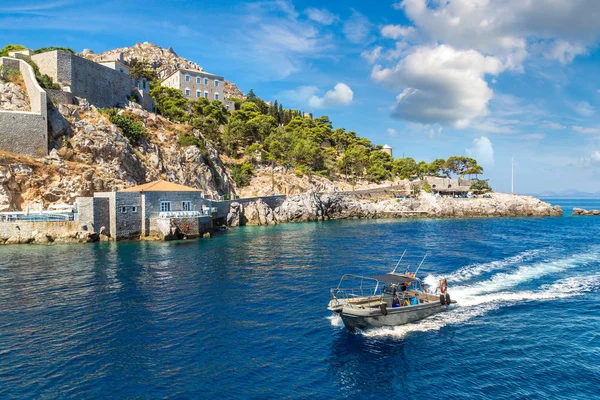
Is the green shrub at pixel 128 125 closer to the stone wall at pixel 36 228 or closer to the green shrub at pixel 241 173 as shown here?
the green shrub at pixel 241 173

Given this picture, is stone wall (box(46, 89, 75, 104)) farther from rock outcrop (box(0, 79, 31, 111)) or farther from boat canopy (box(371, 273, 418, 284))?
boat canopy (box(371, 273, 418, 284))

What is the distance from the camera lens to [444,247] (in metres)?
49.0

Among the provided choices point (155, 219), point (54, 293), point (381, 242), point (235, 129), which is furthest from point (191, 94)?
point (54, 293)

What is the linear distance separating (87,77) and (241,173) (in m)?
35.9

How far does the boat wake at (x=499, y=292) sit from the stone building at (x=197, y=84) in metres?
102

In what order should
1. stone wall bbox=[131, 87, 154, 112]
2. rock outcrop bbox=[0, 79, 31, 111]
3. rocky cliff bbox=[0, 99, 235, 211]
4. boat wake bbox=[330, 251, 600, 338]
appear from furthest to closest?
stone wall bbox=[131, 87, 154, 112]
rock outcrop bbox=[0, 79, 31, 111]
rocky cliff bbox=[0, 99, 235, 211]
boat wake bbox=[330, 251, 600, 338]

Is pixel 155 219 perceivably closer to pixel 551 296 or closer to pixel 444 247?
pixel 444 247

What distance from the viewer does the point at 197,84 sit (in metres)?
119

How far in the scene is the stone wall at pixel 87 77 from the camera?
6825cm

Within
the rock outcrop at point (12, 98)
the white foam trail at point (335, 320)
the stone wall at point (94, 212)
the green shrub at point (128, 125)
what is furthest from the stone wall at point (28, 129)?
the white foam trail at point (335, 320)

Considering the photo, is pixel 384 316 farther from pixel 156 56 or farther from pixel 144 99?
pixel 156 56

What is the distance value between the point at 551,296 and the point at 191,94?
362 feet

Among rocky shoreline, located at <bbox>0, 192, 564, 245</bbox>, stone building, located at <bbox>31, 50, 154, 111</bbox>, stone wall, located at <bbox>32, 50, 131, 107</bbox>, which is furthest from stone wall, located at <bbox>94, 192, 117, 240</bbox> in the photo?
stone wall, located at <bbox>32, 50, 131, 107</bbox>

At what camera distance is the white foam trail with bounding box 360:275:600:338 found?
22.2 m
